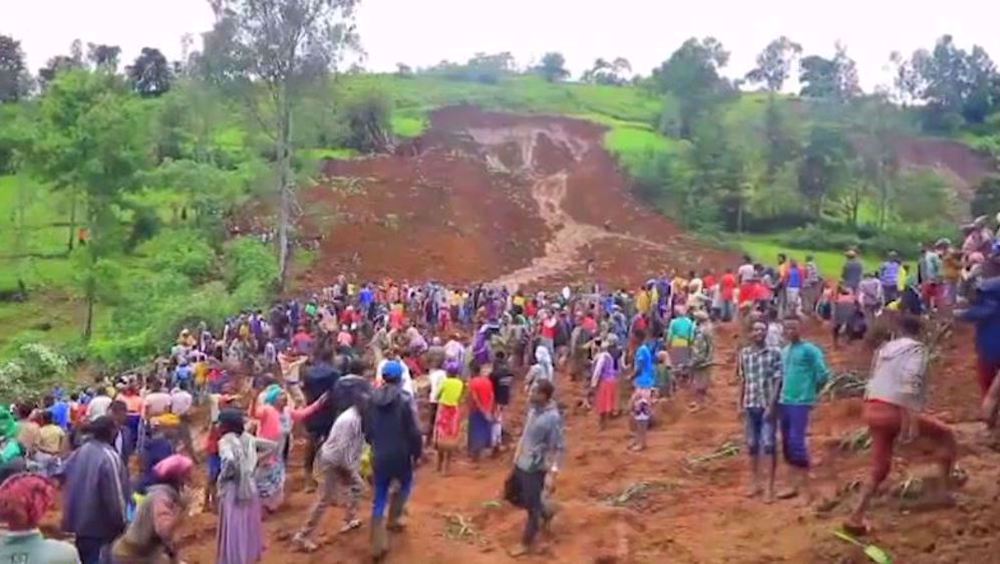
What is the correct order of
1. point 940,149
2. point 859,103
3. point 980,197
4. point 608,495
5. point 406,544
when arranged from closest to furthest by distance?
point 406,544 < point 608,495 < point 980,197 < point 859,103 < point 940,149

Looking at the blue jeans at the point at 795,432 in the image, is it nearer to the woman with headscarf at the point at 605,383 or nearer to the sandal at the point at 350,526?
the sandal at the point at 350,526

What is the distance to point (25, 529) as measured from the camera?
14.6 ft

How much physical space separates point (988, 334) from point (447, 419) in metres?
5.66

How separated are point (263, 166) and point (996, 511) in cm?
2772

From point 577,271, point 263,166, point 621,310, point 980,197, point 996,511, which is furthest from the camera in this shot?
→ point 980,197

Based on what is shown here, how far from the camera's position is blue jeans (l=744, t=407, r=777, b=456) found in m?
9.37

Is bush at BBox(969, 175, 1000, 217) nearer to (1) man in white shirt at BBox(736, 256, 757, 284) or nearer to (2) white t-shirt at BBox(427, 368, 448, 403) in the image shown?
(1) man in white shirt at BBox(736, 256, 757, 284)

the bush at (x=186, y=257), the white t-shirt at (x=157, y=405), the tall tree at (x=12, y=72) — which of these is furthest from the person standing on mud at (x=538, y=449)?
the tall tree at (x=12, y=72)

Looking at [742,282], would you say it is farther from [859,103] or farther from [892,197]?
[859,103]

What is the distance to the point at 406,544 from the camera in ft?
27.8

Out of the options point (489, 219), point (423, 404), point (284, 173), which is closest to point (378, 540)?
point (423, 404)

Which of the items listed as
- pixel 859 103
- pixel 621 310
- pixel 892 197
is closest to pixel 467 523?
pixel 621 310

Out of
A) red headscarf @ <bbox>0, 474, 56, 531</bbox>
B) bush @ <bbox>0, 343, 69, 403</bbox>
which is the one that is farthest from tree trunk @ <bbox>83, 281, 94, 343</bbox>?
red headscarf @ <bbox>0, 474, 56, 531</bbox>

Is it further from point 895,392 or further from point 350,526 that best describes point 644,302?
point 895,392
